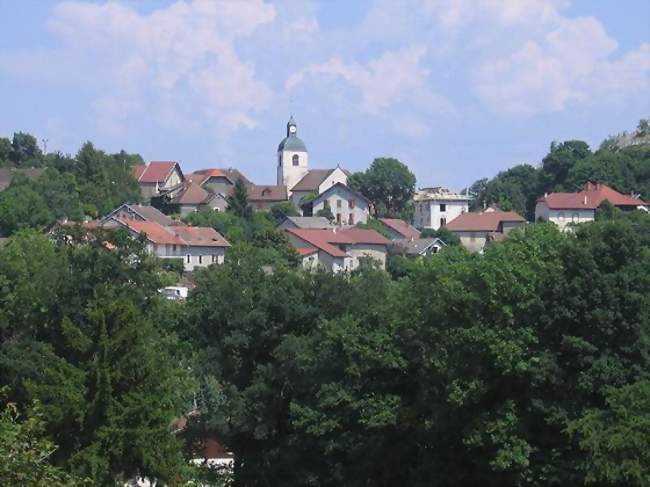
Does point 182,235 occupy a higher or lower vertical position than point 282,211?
lower

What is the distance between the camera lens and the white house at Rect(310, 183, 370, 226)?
10956 centimetres

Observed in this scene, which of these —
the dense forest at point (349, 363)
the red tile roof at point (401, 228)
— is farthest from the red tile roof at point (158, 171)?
the dense forest at point (349, 363)

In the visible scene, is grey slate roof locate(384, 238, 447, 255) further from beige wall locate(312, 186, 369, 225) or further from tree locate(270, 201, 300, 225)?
tree locate(270, 201, 300, 225)

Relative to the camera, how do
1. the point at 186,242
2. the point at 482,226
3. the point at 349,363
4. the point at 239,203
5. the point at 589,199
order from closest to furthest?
1. the point at 349,363
2. the point at 186,242
3. the point at 239,203
4. the point at 589,199
5. the point at 482,226

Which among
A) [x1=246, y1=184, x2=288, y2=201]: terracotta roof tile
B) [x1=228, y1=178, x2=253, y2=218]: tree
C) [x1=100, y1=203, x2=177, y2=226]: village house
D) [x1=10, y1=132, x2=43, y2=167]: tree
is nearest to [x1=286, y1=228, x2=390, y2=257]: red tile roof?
[x1=228, y1=178, x2=253, y2=218]: tree

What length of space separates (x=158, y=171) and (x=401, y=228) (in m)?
20.4

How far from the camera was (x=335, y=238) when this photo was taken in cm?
9294

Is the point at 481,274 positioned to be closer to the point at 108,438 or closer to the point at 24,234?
the point at 108,438

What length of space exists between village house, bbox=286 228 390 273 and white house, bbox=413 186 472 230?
20910 mm

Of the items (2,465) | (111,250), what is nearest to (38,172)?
(111,250)

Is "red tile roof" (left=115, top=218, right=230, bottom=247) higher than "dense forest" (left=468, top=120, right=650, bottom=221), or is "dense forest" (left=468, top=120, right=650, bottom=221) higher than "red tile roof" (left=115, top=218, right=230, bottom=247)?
"dense forest" (left=468, top=120, right=650, bottom=221)

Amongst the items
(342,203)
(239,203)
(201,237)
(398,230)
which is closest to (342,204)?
(342,203)

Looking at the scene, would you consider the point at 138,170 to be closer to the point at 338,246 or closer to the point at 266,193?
the point at 266,193

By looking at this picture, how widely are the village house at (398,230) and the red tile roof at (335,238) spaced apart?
7866mm
